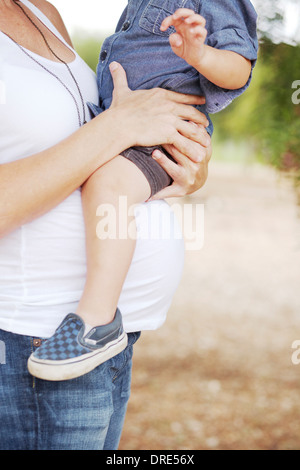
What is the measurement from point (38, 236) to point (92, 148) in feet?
0.78

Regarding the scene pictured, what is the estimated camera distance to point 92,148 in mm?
Result: 1227

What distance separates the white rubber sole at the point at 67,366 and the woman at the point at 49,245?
2.6 inches

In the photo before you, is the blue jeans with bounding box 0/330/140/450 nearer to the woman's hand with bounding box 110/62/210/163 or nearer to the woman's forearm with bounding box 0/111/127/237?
the woman's forearm with bounding box 0/111/127/237

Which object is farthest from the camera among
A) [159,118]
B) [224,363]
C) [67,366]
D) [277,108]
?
[224,363]

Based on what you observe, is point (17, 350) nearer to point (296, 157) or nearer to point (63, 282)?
point (63, 282)

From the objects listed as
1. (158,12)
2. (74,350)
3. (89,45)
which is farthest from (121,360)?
(89,45)

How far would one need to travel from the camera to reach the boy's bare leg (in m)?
1.23

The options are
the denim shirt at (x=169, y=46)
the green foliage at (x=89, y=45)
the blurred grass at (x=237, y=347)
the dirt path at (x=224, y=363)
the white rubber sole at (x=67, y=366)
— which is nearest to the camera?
the white rubber sole at (x=67, y=366)

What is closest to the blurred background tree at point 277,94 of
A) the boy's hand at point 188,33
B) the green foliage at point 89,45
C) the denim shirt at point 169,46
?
the denim shirt at point 169,46

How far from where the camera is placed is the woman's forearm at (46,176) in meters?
1.15

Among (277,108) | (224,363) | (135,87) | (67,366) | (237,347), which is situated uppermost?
(135,87)

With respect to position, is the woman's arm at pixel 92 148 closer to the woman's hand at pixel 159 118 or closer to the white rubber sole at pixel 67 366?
the woman's hand at pixel 159 118

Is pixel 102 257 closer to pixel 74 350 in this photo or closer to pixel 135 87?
pixel 74 350
